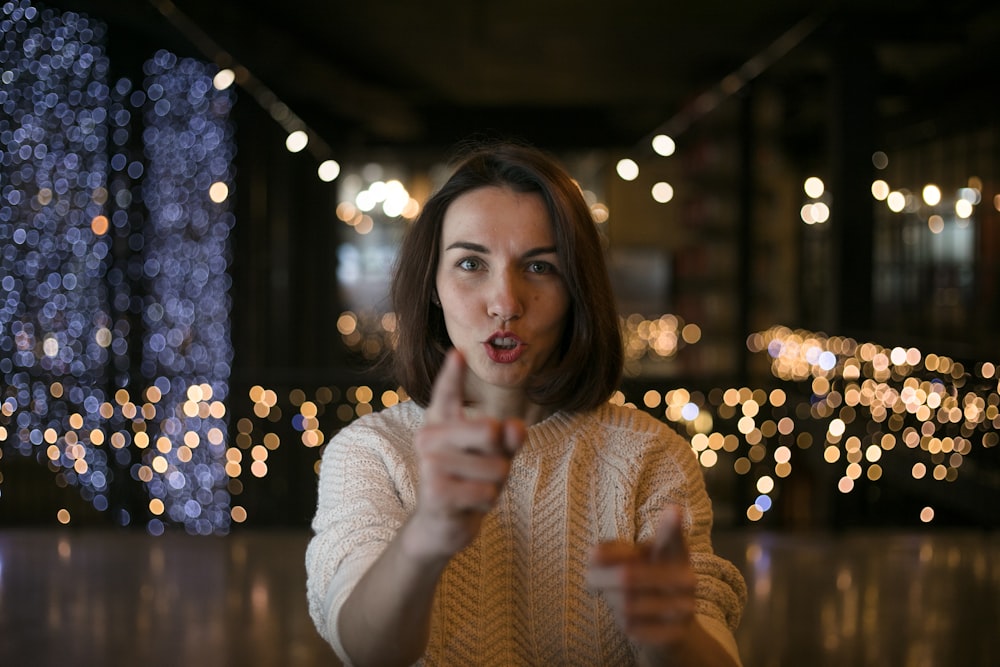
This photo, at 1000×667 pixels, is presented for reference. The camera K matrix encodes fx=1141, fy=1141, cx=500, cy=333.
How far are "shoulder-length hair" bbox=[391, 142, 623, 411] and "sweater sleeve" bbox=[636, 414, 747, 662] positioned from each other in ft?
0.39

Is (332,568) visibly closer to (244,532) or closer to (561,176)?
(561,176)

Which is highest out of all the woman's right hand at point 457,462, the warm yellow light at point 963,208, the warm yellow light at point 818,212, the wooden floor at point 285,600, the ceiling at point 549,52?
the ceiling at point 549,52

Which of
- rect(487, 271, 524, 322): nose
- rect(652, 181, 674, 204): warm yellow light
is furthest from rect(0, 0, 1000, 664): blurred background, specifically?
rect(487, 271, 524, 322): nose

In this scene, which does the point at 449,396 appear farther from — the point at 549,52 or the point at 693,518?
the point at 549,52

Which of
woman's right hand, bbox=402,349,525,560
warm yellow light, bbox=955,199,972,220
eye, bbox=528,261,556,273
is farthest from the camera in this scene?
warm yellow light, bbox=955,199,972,220

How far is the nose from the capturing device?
136 cm

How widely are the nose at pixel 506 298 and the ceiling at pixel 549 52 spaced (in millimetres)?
4291

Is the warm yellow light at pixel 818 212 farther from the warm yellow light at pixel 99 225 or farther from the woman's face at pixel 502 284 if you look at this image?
A: the woman's face at pixel 502 284

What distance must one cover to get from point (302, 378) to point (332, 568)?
165 inches

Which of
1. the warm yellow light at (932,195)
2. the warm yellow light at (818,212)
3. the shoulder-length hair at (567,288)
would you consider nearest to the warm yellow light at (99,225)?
the shoulder-length hair at (567,288)

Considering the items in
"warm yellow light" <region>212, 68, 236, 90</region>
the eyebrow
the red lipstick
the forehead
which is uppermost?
"warm yellow light" <region>212, 68, 236, 90</region>

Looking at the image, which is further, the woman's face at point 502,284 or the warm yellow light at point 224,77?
the warm yellow light at point 224,77

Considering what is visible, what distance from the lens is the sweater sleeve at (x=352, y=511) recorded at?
1301 mm

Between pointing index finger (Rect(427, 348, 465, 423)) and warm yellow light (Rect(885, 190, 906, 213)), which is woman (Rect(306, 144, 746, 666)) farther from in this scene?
warm yellow light (Rect(885, 190, 906, 213))
